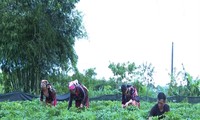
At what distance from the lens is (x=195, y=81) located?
111ft

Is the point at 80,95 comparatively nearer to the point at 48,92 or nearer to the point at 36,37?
the point at 48,92

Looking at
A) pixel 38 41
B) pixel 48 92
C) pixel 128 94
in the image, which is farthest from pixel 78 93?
pixel 38 41

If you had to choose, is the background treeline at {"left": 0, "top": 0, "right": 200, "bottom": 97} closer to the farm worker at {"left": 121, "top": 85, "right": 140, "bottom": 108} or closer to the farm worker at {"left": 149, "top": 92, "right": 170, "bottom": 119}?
the farm worker at {"left": 121, "top": 85, "right": 140, "bottom": 108}

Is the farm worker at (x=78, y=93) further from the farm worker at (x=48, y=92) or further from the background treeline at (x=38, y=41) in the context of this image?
the background treeline at (x=38, y=41)

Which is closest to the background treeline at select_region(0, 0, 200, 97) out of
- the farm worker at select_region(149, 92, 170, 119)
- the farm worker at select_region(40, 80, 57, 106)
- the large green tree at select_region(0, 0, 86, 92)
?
the large green tree at select_region(0, 0, 86, 92)

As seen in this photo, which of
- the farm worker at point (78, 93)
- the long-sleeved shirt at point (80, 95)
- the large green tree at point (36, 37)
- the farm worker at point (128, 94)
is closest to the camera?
the farm worker at point (78, 93)

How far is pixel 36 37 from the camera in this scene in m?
30.1

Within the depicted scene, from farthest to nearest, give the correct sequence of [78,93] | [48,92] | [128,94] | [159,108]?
1. [128,94]
2. [48,92]
3. [78,93]
4. [159,108]

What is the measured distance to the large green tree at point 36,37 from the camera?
29.5 meters

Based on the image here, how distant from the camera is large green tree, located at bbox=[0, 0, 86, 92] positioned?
2948 centimetres

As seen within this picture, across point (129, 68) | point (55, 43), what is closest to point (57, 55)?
point (55, 43)

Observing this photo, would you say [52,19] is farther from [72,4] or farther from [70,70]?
[70,70]

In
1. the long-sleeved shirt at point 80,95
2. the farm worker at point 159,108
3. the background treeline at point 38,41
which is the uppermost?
the background treeline at point 38,41

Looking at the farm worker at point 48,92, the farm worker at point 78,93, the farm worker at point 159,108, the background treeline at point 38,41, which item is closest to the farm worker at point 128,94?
the farm worker at point 78,93
